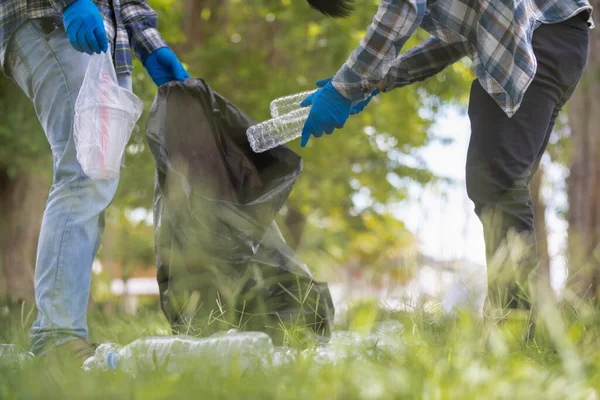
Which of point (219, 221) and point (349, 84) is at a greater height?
point (349, 84)

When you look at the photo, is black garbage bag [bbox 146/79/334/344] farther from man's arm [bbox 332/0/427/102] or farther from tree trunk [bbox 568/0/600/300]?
tree trunk [bbox 568/0/600/300]

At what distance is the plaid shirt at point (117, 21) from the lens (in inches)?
90.3

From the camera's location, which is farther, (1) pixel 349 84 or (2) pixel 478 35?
(1) pixel 349 84

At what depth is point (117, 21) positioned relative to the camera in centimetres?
248

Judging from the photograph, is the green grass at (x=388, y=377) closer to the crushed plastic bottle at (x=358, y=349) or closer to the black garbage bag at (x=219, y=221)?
the crushed plastic bottle at (x=358, y=349)

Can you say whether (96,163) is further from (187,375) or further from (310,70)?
(310,70)

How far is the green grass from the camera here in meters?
1.27

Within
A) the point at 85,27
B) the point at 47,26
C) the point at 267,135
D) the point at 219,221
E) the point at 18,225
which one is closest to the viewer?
the point at 85,27

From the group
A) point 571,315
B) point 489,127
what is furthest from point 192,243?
point 571,315

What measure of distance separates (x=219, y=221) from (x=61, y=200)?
56 centimetres

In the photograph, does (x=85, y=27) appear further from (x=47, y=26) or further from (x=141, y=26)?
(x=141, y=26)

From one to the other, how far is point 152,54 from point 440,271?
1565 millimetres

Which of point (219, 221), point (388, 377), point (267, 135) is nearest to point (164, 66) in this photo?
point (267, 135)

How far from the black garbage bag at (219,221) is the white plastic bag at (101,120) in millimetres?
189
